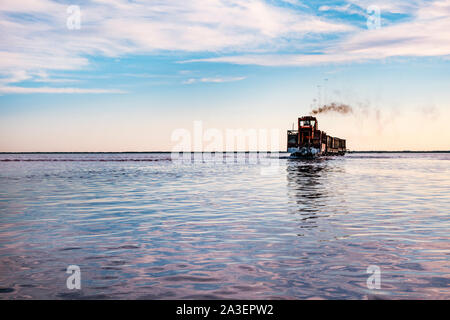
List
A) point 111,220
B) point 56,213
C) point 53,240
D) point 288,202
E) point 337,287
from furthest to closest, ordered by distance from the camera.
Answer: point 288,202 < point 56,213 < point 111,220 < point 53,240 < point 337,287

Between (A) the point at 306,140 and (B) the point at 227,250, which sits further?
(A) the point at 306,140

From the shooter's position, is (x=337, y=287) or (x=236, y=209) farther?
(x=236, y=209)

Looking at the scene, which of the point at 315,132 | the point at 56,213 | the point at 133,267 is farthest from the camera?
the point at 315,132

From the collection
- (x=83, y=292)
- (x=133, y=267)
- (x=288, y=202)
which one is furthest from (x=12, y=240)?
(x=288, y=202)

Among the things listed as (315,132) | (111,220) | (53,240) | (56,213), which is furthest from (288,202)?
(315,132)

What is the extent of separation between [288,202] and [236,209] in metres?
3.60

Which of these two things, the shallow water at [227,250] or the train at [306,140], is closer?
the shallow water at [227,250]

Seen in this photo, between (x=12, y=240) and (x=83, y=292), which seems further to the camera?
(x=12, y=240)

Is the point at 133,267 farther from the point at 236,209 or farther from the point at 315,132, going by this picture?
the point at 315,132

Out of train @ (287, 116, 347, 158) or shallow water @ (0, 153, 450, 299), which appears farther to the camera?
train @ (287, 116, 347, 158)

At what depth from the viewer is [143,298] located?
679 centimetres

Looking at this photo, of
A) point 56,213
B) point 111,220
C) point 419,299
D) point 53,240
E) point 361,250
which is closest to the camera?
point 419,299
